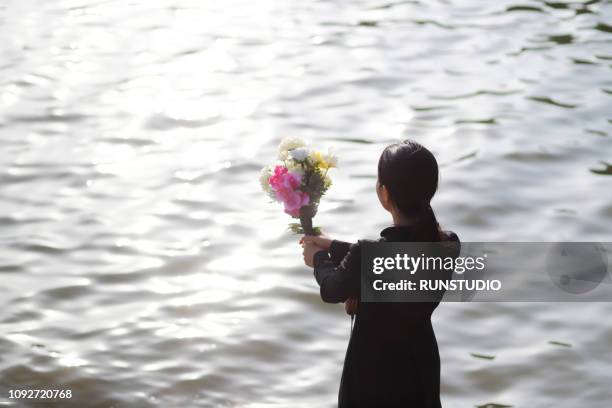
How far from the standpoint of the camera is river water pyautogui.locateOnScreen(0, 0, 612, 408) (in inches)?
257

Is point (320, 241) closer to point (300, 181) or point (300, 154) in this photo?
point (300, 181)

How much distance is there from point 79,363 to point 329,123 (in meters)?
4.14

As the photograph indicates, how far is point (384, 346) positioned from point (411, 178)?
0.68m

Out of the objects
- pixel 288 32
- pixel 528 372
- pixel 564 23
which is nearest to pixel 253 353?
pixel 528 372

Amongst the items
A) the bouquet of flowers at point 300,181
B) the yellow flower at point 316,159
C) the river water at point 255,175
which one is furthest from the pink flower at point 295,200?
the river water at point 255,175

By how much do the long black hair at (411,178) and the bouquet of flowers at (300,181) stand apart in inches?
12.3

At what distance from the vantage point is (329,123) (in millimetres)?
9969

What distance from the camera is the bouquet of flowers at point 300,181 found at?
435 cm

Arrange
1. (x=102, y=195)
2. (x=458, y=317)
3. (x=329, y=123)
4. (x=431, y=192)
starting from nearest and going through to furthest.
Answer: (x=431, y=192), (x=458, y=317), (x=102, y=195), (x=329, y=123)

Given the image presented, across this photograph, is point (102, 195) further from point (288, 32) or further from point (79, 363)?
point (288, 32)

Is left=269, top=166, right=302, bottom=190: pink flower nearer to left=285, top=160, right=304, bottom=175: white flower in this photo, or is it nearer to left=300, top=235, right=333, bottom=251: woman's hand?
left=285, top=160, right=304, bottom=175: white flower

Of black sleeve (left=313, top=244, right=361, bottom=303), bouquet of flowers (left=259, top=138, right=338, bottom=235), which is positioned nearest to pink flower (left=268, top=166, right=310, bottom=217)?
bouquet of flowers (left=259, top=138, right=338, bottom=235)

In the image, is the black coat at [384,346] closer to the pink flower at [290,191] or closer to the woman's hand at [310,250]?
the woman's hand at [310,250]

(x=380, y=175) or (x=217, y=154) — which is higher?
(x=217, y=154)
